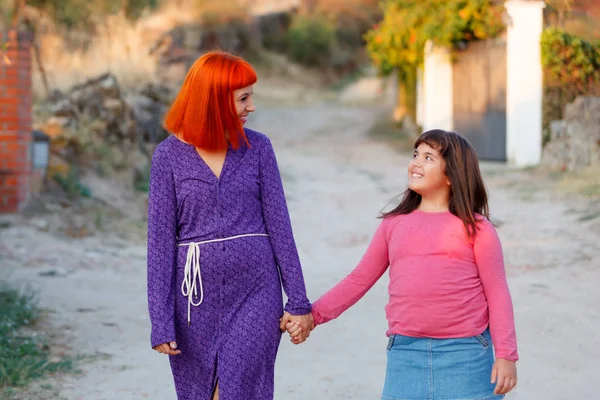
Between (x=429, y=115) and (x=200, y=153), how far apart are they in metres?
15.8

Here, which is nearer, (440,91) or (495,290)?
(495,290)

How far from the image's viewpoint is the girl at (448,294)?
2.95 metres

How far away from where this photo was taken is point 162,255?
307cm

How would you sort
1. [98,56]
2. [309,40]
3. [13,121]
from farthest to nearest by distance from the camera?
[309,40] → [98,56] → [13,121]

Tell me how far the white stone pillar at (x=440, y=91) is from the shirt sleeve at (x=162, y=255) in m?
15.2

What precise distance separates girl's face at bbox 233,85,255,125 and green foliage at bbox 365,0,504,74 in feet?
43.1

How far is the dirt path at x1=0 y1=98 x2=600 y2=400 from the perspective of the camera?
529 cm

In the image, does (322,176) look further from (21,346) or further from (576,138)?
(21,346)

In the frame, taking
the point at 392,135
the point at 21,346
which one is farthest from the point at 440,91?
the point at 21,346

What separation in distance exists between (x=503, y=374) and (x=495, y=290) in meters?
0.28

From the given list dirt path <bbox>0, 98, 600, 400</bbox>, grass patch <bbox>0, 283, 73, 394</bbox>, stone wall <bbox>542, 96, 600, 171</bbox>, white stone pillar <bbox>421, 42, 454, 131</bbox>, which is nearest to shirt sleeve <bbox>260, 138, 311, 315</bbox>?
dirt path <bbox>0, 98, 600, 400</bbox>

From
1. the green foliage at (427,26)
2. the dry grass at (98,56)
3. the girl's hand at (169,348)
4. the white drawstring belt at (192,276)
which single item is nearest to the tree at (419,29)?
the green foliage at (427,26)

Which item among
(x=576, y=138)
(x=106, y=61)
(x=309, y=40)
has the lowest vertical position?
(x=576, y=138)

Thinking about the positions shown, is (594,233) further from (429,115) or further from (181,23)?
(181,23)
